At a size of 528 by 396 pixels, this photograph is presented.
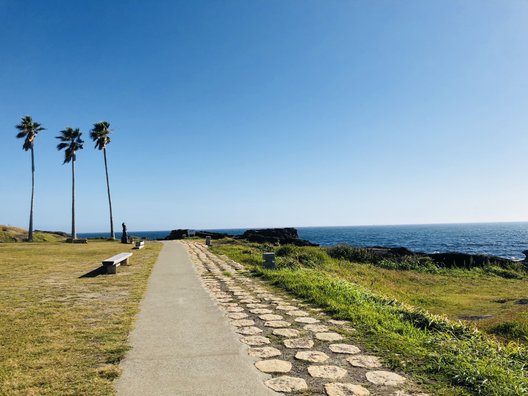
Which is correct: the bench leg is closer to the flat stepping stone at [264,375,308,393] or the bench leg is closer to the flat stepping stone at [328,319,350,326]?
the flat stepping stone at [328,319,350,326]

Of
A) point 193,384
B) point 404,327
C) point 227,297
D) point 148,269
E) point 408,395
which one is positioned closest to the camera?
point 408,395

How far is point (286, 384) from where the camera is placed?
3529 millimetres

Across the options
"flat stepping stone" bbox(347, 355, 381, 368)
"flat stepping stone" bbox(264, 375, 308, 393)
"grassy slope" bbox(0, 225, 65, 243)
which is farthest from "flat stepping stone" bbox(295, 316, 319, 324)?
"grassy slope" bbox(0, 225, 65, 243)

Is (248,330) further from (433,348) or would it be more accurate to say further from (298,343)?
(433,348)

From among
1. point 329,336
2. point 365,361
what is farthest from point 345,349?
point 329,336

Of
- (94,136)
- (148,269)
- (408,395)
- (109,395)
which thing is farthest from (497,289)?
(94,136)

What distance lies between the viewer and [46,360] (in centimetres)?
418

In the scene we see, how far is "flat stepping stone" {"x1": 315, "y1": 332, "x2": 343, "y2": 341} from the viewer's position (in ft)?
16.2

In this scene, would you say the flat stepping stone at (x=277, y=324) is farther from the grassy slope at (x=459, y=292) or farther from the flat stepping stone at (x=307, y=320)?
the grassy slope at (x=459, y=292)

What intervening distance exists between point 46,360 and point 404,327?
4.59 meters

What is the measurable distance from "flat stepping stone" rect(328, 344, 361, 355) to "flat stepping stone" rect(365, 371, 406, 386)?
0.66 meters

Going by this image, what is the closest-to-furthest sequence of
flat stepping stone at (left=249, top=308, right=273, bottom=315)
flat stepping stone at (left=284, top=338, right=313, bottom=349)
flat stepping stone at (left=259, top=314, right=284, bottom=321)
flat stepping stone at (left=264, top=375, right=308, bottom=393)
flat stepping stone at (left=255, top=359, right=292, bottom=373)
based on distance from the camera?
flat stepping stone at (left=264, top=375, right=308, bottom=393), flat stepping stone at (left=255, top=359, right=292, bottom=373), flat stepping stone at (left=284, top=338, right=313, bottom=349), flat stepping stone at (left=259, top=314, right=284, bottom=321), flat stepping stone at (left=249, top=308, right=273, bottom=315)

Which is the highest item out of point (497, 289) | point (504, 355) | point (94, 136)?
point (94, 136)

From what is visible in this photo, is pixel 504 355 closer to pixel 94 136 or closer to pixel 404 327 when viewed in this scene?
pixel 404 327
